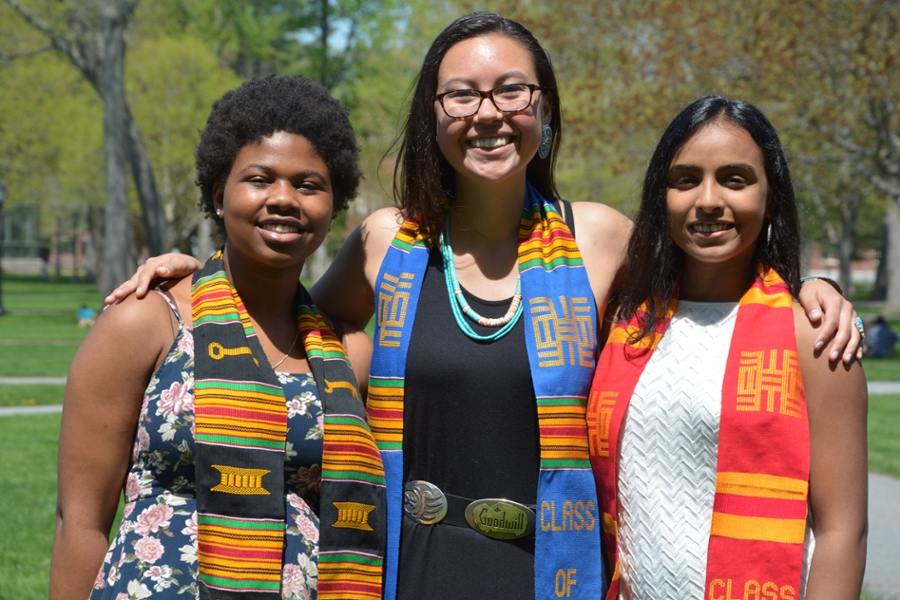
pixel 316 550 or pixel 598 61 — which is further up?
pixel 598 61

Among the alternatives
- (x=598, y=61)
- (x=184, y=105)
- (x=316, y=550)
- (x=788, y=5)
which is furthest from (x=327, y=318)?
(x=184, y=105)

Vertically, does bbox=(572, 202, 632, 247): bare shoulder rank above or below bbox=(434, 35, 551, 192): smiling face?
below

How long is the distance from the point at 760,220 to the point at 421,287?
0.99m

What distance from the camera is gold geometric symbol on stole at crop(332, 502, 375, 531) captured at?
95.9 inches

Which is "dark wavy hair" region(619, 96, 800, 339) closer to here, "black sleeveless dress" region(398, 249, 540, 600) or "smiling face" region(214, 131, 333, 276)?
"black sleeveless dress" region(398, 249, 540, 600)

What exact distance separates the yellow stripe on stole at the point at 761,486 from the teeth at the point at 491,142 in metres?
1.12

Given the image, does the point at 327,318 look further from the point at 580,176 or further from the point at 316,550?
the point at 580,176

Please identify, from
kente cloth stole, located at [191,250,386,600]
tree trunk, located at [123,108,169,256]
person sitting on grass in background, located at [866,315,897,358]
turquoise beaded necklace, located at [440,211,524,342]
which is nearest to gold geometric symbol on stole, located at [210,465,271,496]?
kente cloth stole, located at [191,250,386,600]

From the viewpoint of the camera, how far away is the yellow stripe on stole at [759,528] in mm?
2348

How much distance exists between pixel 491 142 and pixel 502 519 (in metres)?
1.09

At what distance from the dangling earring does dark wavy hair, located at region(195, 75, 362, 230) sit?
638mm

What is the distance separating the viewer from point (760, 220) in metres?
2.53

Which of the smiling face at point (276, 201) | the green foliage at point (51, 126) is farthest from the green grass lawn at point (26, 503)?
the green foliage at point (51, 126)

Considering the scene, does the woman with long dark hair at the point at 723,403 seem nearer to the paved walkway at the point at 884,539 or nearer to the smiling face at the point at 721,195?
the smiling face at the point at 721,195
